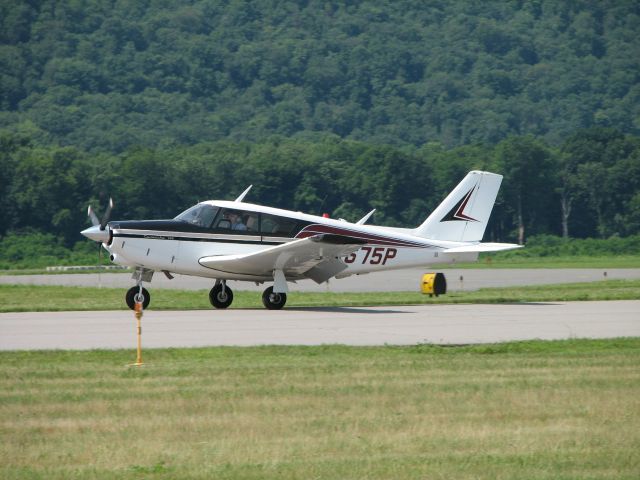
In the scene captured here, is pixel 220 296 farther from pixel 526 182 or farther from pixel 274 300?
pixel 526 182

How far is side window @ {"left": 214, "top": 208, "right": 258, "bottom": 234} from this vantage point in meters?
24.0

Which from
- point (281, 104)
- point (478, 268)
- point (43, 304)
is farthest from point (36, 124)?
point (43, 304)

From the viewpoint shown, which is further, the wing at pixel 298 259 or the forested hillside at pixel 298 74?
the forested hillside at pixel 298 74

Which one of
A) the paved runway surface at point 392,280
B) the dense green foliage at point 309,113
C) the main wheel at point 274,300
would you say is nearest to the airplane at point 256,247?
the main wheel at point 274,300

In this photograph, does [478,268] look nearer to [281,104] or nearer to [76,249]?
[76,249]

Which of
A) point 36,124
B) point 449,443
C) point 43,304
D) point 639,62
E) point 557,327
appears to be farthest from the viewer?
point 639,62

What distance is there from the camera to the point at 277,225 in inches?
959

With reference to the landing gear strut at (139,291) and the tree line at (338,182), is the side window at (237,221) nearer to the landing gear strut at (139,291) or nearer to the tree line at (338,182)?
the landing gear strut at (139,291)

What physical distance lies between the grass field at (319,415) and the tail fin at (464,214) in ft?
34.0

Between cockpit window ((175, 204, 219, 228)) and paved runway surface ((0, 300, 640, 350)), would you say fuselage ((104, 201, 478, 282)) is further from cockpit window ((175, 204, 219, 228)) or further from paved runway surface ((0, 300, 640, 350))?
paved runway surface ((0, 300, 640, 350))

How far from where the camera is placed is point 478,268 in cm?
4941

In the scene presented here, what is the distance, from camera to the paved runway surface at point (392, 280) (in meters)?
35.1

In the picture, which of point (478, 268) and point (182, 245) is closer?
point (182, 245)

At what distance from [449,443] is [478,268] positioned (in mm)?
39784
